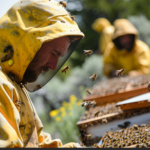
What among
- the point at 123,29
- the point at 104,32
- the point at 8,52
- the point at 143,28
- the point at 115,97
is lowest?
the point at 143,28

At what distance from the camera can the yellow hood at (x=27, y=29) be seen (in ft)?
5.31

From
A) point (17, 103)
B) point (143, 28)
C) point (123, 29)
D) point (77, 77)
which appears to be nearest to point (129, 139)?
point (17, 103)

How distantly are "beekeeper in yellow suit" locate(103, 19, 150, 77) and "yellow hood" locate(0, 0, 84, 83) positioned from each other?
549 centimetres

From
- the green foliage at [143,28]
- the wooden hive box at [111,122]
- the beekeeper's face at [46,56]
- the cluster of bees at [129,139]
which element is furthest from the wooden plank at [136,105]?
the green foliage at [143,28]

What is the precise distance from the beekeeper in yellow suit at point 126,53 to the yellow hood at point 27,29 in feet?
18.0

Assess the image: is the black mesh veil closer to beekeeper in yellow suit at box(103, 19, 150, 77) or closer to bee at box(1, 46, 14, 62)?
bee at box(1, 46, 14, 62)

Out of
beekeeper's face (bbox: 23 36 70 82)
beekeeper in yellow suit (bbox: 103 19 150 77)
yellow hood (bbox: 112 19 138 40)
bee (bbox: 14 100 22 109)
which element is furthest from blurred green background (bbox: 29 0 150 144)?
yellow hood (bbox: 112 19 138 40)

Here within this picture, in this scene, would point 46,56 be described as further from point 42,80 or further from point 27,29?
point 42,80

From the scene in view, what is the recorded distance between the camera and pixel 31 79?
1.94 m

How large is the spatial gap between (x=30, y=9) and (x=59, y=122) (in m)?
3.84

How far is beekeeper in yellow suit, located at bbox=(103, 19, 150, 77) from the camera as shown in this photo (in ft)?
23.6

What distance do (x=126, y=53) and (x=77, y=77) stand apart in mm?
4497

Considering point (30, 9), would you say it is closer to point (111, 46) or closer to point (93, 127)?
point (93, 127)

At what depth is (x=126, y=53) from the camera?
7.54 meters
